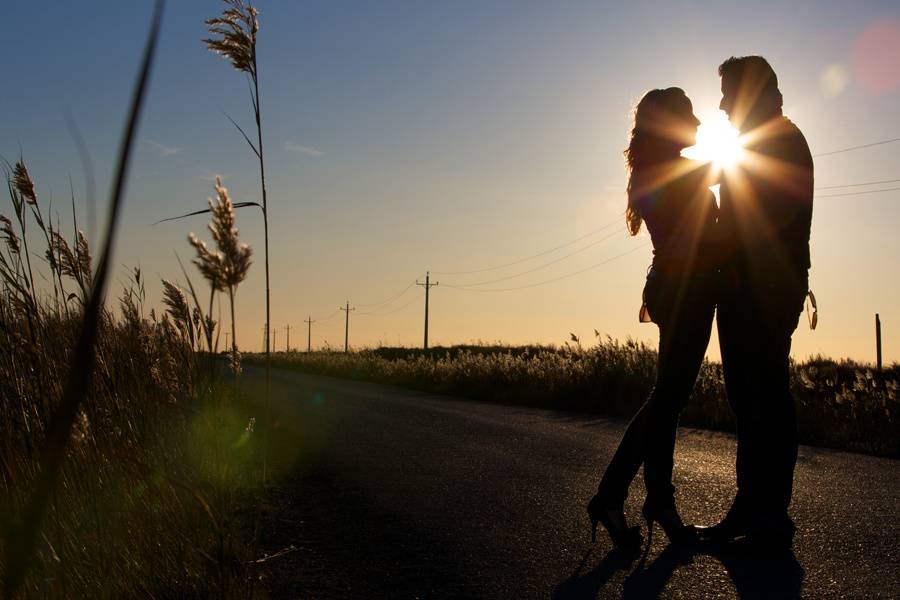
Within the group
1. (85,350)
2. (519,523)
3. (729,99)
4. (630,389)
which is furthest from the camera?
(630,389)

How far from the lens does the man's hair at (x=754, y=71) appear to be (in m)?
3.85

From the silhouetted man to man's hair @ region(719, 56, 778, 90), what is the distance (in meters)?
0.22

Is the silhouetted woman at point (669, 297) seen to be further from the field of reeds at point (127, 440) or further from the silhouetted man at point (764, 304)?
the field of reeds at point (127, 440)

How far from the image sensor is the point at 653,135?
12.5 ft

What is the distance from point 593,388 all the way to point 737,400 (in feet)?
30.6

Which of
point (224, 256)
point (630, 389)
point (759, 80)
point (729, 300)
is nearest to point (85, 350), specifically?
point (224, 256)

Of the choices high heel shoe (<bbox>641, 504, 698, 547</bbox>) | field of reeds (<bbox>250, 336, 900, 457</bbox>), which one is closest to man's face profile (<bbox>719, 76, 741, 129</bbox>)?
high heel shoe (<bbox>641, 504, 698, 547</bbox>)

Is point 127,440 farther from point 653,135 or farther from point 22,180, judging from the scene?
point 653,135

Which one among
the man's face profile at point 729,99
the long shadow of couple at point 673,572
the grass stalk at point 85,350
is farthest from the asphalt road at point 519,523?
the grass stalk at point 85,350

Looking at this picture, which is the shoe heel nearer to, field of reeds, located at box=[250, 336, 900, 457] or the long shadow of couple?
the long shadow of couple

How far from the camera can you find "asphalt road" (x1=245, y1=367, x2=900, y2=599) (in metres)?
3.10

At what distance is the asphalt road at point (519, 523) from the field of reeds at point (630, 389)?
1632mm

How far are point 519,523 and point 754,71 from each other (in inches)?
100

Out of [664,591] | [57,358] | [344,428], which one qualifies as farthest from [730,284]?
[344,428]
